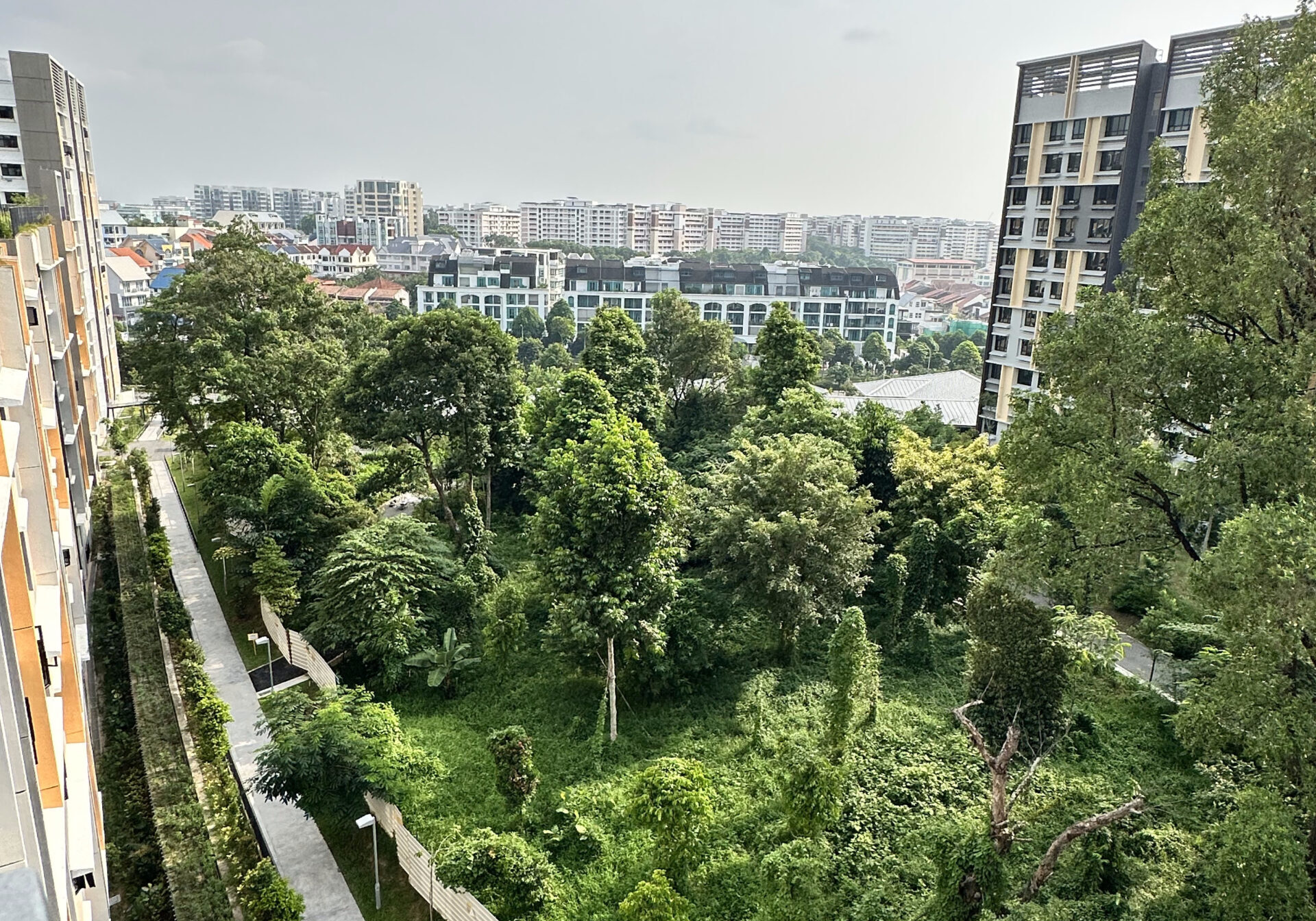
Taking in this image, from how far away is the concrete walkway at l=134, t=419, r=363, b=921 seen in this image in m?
10.6

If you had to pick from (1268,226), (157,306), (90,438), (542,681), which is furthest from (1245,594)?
(90,438)

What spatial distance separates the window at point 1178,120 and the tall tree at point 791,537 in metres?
15.4

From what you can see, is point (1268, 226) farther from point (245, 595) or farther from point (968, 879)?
point (245, 595)

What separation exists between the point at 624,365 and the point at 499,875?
52.9 feet

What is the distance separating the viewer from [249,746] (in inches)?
533

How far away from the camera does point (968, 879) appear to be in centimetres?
920

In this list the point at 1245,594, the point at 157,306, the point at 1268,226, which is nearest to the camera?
the point at 1245,594

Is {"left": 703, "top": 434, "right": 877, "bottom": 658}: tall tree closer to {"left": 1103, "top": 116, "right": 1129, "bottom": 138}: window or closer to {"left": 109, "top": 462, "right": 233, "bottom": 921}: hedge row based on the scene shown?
{"left": 109, "top": 462, "right": 233, "bottom": 921}: hedge row

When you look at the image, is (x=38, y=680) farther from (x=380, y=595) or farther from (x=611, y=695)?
(x=380, y=595)

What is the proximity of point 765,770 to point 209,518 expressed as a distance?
1443cm

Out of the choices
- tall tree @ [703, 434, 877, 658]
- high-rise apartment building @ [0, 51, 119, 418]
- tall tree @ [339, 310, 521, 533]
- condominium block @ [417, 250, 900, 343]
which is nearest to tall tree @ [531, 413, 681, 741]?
tall tree @ [703, 434, 877, 658]

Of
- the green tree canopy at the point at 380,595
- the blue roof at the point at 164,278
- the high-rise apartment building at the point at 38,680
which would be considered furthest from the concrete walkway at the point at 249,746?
the blue roof at the point at 164,278

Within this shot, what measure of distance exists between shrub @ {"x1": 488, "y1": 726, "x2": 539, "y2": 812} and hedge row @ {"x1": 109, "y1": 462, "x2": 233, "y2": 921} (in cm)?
355

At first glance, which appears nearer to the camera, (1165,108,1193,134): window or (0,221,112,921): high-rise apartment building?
(0,221,112,921): high-rise apartment building
